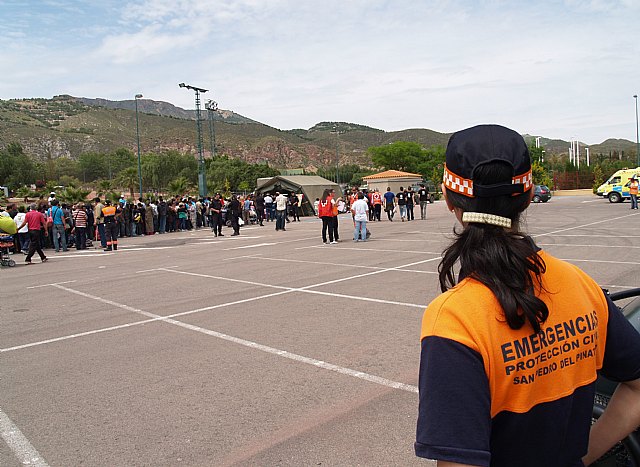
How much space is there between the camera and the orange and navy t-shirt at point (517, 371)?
4.61 feet

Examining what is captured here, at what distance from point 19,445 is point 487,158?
4373mm

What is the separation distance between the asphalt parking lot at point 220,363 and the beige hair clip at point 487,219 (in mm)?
2058

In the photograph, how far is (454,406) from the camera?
1.40 metres

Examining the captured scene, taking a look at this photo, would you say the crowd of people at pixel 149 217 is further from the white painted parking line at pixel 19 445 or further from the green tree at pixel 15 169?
the green tree at pixel 15 169

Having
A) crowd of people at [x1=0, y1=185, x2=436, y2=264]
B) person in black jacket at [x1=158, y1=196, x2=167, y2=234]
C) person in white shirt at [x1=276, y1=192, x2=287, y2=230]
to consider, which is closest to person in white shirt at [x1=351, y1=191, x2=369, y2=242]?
crowd of people at [x1=0, y1=185, x2=436, y2=264]

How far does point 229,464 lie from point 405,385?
1.98 metres

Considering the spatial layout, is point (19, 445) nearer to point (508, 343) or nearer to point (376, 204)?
point (508, 343)

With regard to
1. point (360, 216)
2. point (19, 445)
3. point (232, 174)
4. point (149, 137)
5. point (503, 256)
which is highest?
point (149, 137)

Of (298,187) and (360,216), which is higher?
(298,187)

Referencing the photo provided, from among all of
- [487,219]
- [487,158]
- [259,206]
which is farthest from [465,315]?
[259,206]

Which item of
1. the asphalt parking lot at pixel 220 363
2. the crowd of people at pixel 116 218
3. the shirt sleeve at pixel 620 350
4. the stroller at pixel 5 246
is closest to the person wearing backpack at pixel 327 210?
the asphalt parking lot at pixel 220 363

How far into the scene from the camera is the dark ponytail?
1527 mm

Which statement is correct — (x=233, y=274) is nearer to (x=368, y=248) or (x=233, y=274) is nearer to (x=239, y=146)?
(x=368, y=248)

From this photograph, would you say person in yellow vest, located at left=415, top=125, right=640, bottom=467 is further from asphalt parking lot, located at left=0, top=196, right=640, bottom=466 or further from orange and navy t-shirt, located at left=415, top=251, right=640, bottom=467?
asphalt parking lot, located at left=0, top=196, right=640, bottom=466
